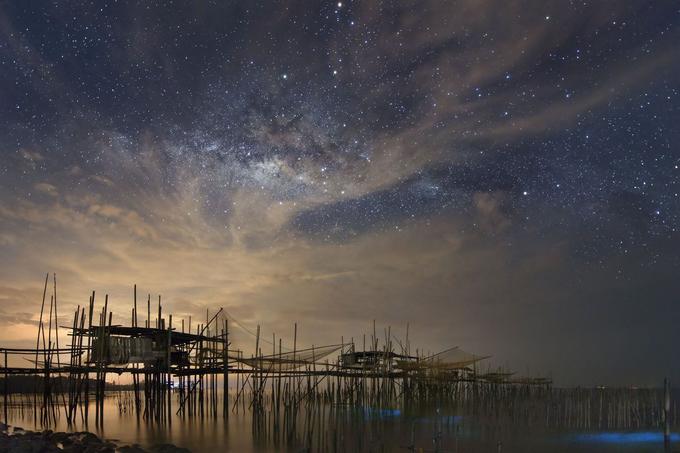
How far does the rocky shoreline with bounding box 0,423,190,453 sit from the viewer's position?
13883mm

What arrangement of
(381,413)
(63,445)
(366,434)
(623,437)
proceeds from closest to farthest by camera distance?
(63,445) < (366,434) < (623,437) < (381,413)

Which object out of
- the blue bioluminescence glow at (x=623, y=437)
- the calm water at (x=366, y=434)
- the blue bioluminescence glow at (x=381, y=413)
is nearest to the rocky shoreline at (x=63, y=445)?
the calm water at (x=366, y=434)

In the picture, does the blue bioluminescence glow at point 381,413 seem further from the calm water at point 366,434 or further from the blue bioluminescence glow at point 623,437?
the blue bioluminescence glow at point 623,437

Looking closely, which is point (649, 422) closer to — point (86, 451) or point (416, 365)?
point (416, 365)

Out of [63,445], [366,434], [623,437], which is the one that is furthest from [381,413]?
[63,445]

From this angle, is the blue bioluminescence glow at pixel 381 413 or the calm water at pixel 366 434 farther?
the blue bioluminescence glow at pixel 381 413

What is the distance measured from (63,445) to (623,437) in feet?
78.6

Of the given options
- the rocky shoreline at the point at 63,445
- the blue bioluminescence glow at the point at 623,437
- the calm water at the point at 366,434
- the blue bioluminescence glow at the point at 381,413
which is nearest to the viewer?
the rocky shoreline at the point at 63,445

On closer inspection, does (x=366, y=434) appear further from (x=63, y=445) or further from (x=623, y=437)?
(x=623, y=437)

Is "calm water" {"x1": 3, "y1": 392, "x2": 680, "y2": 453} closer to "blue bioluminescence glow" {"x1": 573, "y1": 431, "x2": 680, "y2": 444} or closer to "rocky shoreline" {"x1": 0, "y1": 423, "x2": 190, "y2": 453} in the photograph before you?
"blue bioluminescence glow" {"x1": 573, "y1": 431, "x2": 680, "y2": 444}

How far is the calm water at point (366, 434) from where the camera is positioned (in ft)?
64.0

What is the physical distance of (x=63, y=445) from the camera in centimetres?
1672

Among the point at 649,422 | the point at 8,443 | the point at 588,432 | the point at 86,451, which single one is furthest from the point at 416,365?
the point at 8,443

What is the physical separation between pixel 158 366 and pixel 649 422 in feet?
92.3
